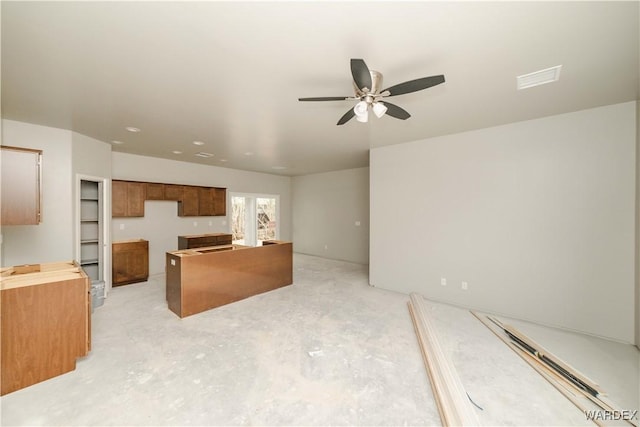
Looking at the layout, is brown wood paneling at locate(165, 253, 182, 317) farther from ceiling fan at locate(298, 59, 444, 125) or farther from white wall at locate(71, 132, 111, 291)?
ceiling fan at locate(298, 59, 444, 125)

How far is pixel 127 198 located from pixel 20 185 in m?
2.31

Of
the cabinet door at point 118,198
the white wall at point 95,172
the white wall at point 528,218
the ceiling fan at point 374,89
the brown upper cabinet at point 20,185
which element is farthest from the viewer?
the cabinet door at point 118,198

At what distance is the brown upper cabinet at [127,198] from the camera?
189 inches

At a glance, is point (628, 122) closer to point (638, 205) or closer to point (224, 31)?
point (638, 205)

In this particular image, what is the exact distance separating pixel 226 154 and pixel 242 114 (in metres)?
2.43

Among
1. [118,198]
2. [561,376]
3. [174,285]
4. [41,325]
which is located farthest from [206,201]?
[561,376]

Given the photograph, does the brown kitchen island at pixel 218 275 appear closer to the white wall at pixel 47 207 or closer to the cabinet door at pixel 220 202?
the white wall at pixel 47 207

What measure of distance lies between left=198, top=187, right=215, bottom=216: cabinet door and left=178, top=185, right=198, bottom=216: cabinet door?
101 millimetres

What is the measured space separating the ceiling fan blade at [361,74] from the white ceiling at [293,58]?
247 mm

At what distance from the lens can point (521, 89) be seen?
2.39 m

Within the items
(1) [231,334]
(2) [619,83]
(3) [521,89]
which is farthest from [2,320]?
(2) [619,83]

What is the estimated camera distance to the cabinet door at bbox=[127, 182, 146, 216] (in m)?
4.97

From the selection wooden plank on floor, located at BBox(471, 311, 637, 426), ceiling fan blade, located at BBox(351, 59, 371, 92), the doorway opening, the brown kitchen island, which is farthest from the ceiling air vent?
the doorway opening

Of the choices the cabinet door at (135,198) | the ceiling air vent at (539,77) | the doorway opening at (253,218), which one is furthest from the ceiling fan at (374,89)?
the doorway opening at (253,218)
